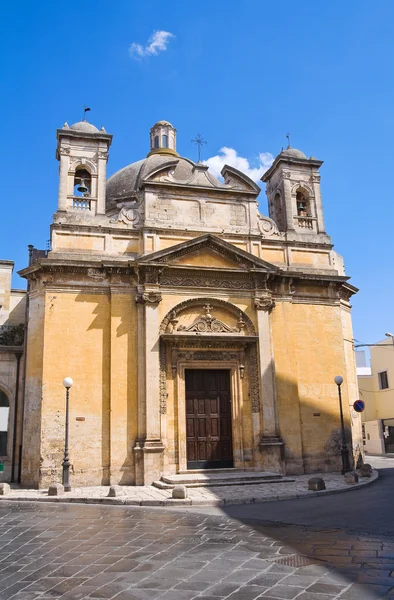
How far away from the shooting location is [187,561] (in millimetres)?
6750

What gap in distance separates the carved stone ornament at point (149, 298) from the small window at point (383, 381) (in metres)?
23.2

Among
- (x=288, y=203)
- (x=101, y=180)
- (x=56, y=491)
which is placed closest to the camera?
(x=56, y=491)

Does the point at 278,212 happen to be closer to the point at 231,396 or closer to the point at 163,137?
the point at 231,396

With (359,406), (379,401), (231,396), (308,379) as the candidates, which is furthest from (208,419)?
(379,401)

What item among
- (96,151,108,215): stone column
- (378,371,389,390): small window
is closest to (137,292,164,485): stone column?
(96,151,108,215): stone column

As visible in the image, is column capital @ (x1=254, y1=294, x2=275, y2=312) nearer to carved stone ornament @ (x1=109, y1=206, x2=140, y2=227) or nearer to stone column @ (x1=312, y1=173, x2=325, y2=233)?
stone column @ (x1=312, y1=173, x2=325, y2=233)

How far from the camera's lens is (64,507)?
1188 centimetres

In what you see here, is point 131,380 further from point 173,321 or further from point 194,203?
point 194,203

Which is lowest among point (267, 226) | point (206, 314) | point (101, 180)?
point (206, 314)

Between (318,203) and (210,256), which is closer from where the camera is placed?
(210,256)

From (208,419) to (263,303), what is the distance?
13.4 feet

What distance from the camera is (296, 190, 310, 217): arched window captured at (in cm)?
2058

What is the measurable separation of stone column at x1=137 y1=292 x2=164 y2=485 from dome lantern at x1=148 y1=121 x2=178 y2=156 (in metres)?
13.6

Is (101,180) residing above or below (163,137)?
below
